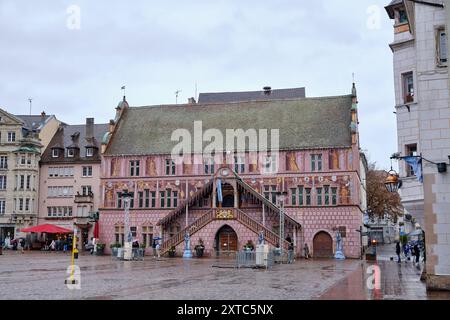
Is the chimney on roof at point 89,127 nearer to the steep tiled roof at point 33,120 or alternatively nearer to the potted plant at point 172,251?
the steep tiled roof at point 33,120

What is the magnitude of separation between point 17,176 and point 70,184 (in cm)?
632

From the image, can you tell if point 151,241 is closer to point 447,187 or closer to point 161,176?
point 161,176

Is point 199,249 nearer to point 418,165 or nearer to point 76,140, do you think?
point 76,140

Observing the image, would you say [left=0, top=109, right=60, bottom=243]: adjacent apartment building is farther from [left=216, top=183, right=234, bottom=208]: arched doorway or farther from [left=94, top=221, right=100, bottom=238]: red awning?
[left=216, top=183, right=234, bottom=208]: arched doorway

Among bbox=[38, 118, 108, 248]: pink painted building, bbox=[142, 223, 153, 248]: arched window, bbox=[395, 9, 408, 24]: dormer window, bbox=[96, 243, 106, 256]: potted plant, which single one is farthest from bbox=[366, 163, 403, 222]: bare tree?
bbox=[395, 9, 408, 24]: dormer window

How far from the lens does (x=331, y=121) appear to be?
5516cm

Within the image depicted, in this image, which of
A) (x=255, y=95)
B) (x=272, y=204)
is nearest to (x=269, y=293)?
(x=272, y=204)

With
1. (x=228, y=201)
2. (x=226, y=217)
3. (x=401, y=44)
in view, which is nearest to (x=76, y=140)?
(x=228, y=201)

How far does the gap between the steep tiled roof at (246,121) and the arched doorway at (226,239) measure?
9.45m

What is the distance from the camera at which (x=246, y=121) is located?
191 ft

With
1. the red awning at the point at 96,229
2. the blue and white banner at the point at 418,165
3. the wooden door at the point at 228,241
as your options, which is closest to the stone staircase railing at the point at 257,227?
the wooden door at the point at 228,241

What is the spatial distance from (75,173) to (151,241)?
16.7m

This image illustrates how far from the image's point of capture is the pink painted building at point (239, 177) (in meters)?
52.1

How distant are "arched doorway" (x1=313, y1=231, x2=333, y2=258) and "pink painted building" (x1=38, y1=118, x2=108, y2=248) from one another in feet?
91.1
